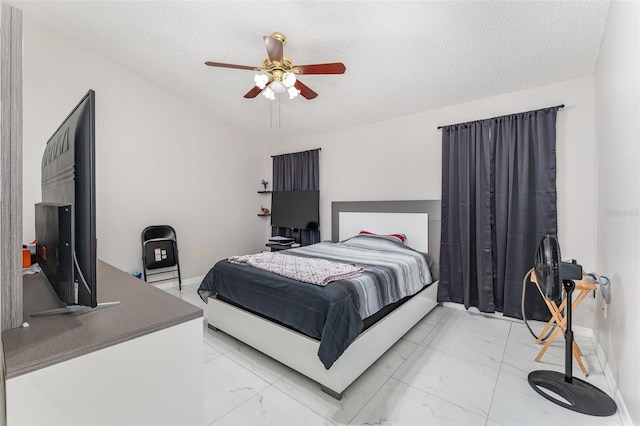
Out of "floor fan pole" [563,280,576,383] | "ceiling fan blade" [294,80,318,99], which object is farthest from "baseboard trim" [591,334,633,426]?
"ceiling fan blade" [294,80,318,99]

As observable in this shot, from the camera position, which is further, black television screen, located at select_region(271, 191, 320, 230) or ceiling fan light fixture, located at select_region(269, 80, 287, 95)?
Result: black television screen, located at select_region(271, 191, 320, 230)

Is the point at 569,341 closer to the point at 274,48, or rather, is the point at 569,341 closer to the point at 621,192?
the point at 621,192

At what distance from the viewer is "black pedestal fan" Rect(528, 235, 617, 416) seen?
5.55ft

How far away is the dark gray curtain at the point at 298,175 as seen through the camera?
454 cm

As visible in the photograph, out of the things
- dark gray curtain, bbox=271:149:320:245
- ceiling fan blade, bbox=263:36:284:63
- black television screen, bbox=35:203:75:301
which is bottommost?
black television screen, bbox=35:203:75:301

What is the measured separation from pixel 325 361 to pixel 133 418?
3.69ft

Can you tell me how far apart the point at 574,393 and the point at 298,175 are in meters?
4.01

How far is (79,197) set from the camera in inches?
28.5

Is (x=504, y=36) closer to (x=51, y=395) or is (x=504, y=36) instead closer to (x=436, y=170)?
(x=436, y=170)

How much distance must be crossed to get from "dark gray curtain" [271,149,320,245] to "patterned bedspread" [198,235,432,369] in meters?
1.57

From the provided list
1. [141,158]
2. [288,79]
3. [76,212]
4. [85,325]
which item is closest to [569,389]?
[85,325]

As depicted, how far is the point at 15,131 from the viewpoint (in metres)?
0.72

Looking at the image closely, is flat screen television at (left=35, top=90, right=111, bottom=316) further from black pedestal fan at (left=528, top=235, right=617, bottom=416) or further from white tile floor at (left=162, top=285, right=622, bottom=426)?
black pedestal fan at (left=528, top=235, right=617, bottom=416)

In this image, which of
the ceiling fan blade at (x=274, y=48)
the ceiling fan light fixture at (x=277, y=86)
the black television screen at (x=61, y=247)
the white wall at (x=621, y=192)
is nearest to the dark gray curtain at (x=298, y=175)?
the ceiling fan light fixture at (x=277, y=86)
